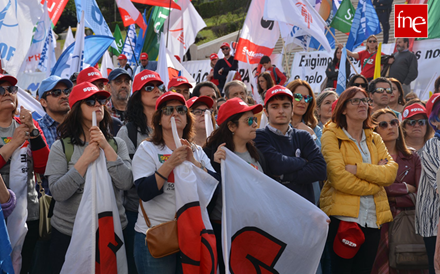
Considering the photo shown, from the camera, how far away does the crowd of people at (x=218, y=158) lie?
3.57 metres

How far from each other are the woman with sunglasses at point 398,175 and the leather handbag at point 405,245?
0.19ft

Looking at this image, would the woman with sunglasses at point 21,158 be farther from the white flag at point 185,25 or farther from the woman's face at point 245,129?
the white flag at point 185,25

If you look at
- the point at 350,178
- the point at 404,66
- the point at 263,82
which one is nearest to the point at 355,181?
the point at 350,178

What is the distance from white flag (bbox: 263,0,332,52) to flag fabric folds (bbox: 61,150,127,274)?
5.59 metres

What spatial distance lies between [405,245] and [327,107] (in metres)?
1.91

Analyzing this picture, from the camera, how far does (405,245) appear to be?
4629 mm

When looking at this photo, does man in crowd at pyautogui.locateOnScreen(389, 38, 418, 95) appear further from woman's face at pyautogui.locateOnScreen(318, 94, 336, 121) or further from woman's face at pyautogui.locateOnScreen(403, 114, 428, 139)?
→ woman's face at pyautogui.locateOnScreen(403, 114, 428, 139)

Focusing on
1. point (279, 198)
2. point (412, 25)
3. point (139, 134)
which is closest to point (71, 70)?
point (139, 134)

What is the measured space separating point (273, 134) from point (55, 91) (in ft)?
6.81

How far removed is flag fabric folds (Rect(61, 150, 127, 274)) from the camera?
136 inches

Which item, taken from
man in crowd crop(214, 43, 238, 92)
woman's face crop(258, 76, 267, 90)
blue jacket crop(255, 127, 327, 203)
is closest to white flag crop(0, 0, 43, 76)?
woman's face crop(258, 76, 267, 90)

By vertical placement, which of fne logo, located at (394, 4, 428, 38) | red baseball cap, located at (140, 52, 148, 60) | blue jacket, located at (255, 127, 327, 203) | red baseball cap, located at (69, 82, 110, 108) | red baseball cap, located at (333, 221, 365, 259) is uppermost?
fne logo, located at (394, 4, 428, 38)

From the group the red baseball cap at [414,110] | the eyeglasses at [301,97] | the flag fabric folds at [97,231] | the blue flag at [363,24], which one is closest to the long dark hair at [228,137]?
the flag fabric folds at [97,231]

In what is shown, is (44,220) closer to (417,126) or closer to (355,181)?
(355,181)
